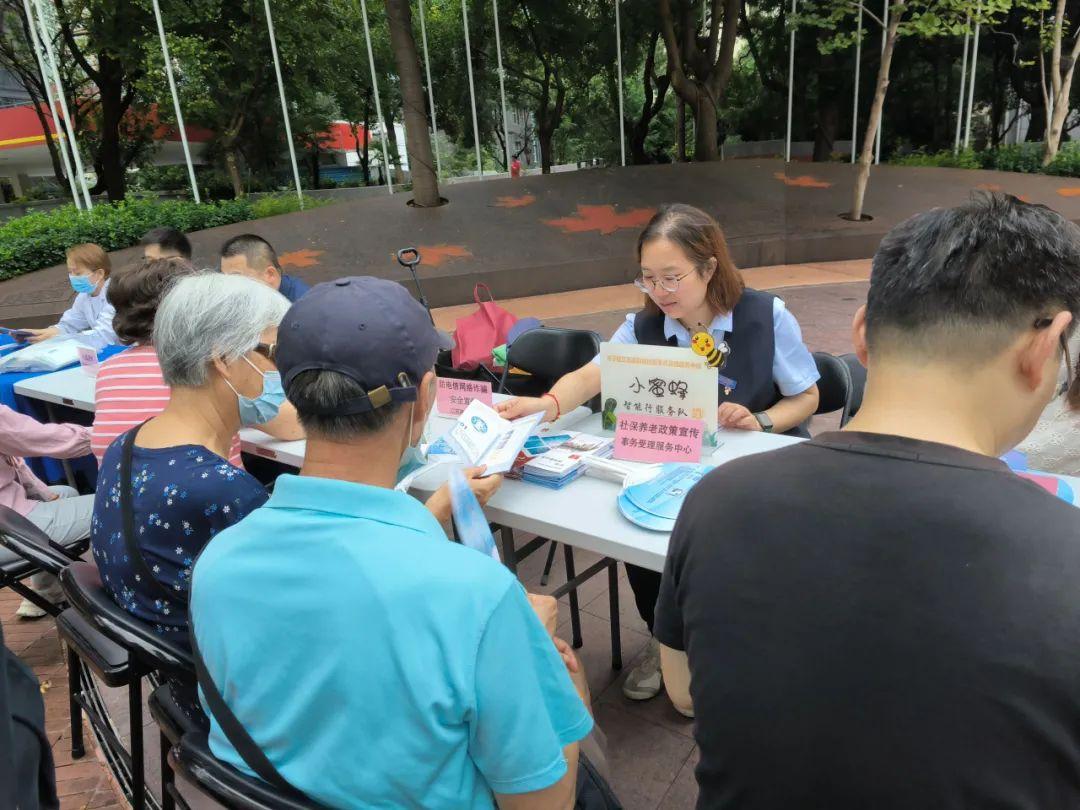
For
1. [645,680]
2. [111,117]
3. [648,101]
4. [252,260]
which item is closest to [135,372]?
[252,260]

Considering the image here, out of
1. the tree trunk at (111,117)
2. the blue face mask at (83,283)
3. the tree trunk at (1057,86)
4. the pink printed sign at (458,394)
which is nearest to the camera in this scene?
the pink printed sign at (458,394)

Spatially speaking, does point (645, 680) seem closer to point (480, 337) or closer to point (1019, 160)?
point (480, 337)

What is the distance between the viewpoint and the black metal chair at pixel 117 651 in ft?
4.47

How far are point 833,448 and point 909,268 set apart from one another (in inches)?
10.2

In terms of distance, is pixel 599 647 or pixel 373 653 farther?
pixel 599 647

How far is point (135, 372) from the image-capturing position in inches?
87.8

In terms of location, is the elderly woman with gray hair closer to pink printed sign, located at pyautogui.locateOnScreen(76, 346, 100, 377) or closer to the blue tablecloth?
pink printed sign, located at pyautogui.locateOnScreen(76, 346, 100, 377)

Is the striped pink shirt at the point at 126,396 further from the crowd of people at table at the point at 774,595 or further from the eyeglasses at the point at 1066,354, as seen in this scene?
the eyeglasses at the point at 1066,354

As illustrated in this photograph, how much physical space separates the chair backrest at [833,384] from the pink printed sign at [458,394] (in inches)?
46.1

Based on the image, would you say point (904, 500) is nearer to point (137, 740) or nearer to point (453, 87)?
point (137, 740)

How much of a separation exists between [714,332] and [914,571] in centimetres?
172

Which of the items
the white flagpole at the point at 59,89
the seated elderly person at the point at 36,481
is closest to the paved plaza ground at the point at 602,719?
the seated elderly person at the point at 36,481

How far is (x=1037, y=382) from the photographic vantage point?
0.82m

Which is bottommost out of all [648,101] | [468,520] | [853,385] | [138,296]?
[853,385]
